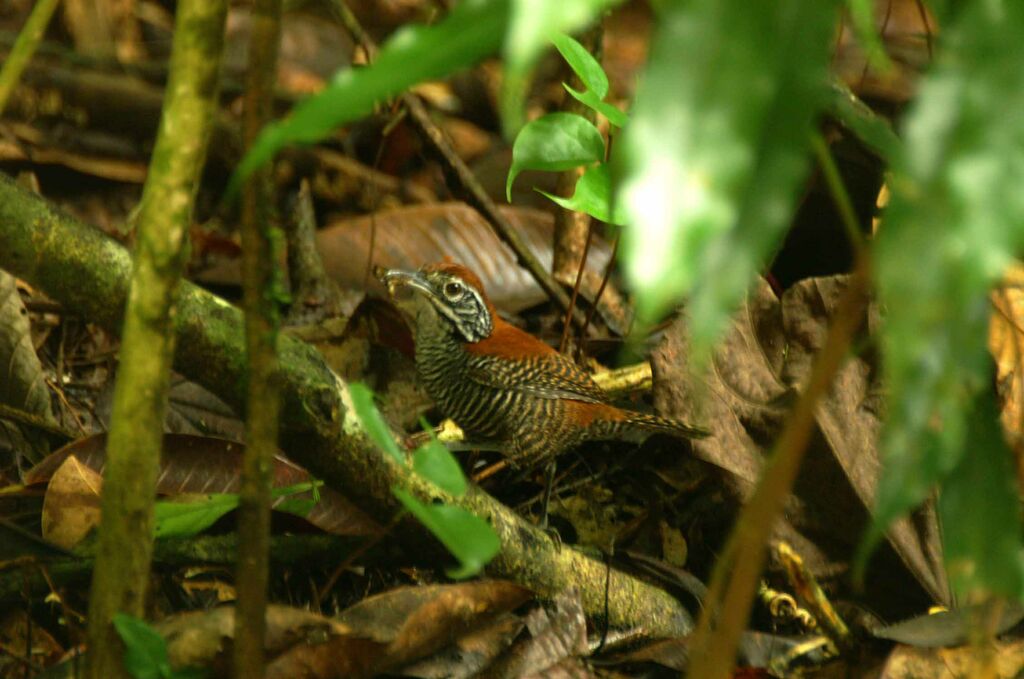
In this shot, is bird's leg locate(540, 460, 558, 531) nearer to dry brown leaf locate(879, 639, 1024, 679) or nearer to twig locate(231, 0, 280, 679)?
dry brown leaf locate(879, 639, 1024, 679)

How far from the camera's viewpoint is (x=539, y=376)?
13.9 feet

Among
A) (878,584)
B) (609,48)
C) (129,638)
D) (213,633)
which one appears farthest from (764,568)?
(609,48)

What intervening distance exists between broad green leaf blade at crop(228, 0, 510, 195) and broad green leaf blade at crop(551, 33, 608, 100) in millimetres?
1418

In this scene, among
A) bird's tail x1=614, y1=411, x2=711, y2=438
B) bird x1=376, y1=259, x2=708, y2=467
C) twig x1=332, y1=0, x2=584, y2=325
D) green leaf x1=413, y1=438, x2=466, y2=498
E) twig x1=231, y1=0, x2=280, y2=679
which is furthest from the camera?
twig x1=332, y1=0, x2=584, y2=325

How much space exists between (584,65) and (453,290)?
1.68 meters

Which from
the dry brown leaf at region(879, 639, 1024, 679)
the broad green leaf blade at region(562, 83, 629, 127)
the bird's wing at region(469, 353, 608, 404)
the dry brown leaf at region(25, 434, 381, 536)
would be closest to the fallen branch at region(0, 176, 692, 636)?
the dry brown leaf at region(25, 434, 381, 536)

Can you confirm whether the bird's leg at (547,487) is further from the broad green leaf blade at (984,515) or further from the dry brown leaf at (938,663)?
the broad green leaf blade at (984,515)

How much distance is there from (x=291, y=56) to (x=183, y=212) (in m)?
6.07

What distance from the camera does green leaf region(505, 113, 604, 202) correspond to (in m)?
2.74

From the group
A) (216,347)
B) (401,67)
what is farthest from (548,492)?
(401,67)

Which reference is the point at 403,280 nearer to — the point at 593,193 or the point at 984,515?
the point at 593,193

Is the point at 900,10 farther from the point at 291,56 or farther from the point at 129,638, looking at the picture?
the point at 129,638

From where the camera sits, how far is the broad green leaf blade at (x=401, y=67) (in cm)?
130

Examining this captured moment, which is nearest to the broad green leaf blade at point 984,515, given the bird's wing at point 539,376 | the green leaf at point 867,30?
the green leaf at point 867,30
